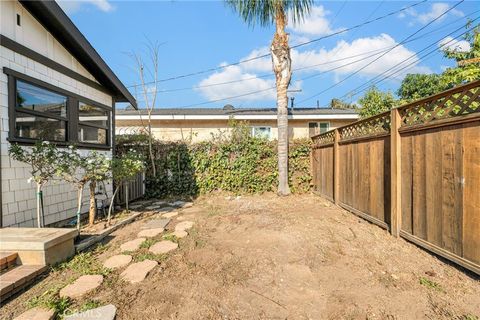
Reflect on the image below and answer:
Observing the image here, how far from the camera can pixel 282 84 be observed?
797 centimetres

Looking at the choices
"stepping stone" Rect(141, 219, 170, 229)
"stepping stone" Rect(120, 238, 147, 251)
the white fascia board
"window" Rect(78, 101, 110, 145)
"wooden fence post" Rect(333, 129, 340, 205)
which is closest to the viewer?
"stepping stone" Rect(120, 238, 147, 251)

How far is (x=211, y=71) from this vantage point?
15.1 meters

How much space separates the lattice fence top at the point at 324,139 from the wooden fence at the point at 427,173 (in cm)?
131

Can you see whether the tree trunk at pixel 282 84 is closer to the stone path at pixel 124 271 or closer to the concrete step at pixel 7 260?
the stone path at pixel 124 271

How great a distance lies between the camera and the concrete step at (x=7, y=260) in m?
2.70

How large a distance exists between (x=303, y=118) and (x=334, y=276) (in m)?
9.96

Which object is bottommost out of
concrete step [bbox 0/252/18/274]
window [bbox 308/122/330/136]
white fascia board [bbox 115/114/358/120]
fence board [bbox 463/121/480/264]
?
concrete step [bbox 0/252/18/274]

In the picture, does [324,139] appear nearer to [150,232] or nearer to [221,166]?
[221,166]

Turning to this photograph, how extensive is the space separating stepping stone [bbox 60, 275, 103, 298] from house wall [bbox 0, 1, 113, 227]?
203cm

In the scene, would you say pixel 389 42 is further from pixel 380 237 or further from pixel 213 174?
pixel 380 237

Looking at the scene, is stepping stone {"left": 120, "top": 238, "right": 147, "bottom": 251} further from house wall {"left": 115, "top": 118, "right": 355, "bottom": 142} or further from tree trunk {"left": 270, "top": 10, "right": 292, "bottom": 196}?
house wall {"left": 115, "top": 118, "right": 355, "bottom": 142}

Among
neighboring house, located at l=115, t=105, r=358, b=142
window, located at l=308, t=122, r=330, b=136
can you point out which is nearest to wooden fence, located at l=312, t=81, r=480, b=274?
neighboring house, located at l=115, t=105, r=358, b=142

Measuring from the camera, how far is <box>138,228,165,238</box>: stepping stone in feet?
14.3

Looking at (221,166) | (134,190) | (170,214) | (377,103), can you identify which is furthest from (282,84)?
(134,190)
